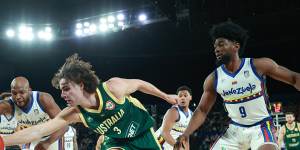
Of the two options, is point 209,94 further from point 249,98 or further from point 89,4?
point 89,4

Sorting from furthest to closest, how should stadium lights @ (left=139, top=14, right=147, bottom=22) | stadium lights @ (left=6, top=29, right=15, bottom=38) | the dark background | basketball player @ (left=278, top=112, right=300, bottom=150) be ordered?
stadium lights @ (left=6, top=29, right=15, bottom=38) < stadium lights @ (left=139, top=14, right=147, bottom=22) < the dark background < basketball player @ (left=278, top=112, right=300, bottom=150)

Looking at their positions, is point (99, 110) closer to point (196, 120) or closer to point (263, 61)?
point (196, 120)

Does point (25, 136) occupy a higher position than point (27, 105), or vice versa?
point (25, 136)

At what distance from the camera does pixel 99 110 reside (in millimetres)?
3660

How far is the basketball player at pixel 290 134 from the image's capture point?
10031 millimetres

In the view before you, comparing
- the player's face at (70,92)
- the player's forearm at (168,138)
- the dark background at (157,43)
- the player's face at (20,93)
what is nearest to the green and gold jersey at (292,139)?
the player's forearm at (168,138)

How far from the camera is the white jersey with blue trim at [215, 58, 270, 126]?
429 cm

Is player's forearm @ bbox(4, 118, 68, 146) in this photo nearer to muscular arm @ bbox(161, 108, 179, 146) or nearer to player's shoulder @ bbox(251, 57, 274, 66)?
player's shoulder @ bbox(251, 57, 274, 66)

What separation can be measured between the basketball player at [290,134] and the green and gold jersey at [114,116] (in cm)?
686

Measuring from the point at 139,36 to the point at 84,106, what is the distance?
12625mm

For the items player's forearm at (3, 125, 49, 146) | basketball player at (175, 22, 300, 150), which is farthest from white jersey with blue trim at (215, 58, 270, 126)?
player's forearm at (3, 125, 49, 146)

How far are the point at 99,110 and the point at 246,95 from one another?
155 centimetres

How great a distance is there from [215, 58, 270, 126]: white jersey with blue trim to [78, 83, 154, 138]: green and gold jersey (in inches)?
39.7

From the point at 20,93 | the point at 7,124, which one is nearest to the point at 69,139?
the point at 7,124
